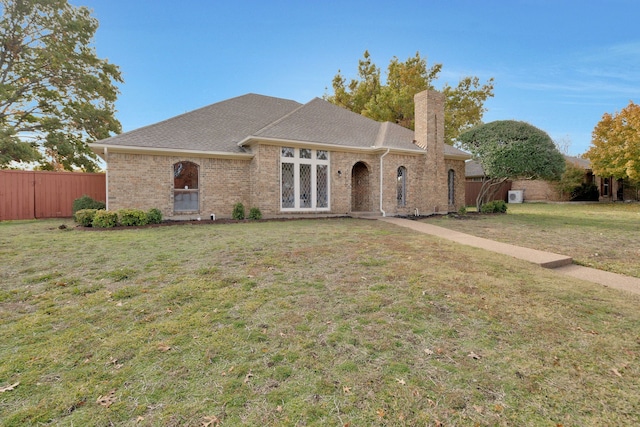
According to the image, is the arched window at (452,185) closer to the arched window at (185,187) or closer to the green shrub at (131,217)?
the arched window at (185,187)

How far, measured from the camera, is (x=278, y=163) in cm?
1291

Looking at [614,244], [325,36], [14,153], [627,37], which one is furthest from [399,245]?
[14,153]

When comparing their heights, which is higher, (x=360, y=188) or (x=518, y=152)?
(x=518, y=152)


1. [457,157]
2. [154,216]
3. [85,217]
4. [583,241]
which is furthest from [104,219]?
[457,157]

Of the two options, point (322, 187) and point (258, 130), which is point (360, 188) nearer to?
point (322, 187)

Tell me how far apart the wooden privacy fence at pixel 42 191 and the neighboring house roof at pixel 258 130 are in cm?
473

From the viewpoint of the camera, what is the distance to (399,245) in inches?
294

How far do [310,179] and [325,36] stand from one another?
720 centimetres

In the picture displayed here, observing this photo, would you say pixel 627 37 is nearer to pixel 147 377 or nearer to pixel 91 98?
pixel 147 377

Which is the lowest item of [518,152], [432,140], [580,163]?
[518,152]

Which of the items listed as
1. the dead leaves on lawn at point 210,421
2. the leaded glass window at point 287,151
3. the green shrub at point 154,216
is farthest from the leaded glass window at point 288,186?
the dead leaves on lawn at point 210,421

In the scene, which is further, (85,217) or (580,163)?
(580,163)

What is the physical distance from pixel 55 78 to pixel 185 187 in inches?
519

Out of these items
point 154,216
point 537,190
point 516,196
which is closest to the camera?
point 154,216
